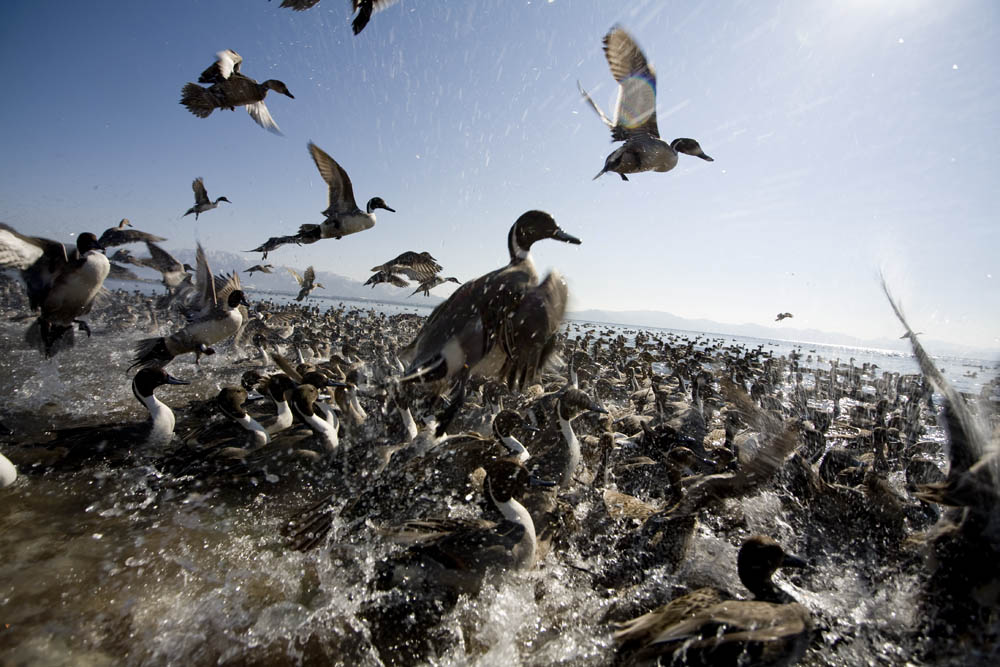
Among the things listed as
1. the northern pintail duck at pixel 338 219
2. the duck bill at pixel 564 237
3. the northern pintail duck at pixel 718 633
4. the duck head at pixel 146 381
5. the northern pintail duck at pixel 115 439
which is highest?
the northern pintail duck at pixel 338 219

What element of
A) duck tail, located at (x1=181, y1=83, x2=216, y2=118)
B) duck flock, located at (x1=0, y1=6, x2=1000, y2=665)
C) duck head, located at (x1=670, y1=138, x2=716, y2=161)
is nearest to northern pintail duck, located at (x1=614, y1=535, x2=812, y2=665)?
duck flock, located at (x1=0, y1=6, x2=1000, y2=665)

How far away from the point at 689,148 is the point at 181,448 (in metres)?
8.90

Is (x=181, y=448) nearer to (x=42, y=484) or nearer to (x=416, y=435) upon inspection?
(x=42, y=484)

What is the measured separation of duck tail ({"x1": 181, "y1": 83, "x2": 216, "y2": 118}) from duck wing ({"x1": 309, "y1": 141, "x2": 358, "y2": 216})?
62.7 inches

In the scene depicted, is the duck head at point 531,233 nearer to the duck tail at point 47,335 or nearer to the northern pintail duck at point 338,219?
the northern pintail duck at point 338,219

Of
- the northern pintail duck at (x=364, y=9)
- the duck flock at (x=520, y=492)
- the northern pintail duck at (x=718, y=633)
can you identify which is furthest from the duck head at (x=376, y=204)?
the northern pintail duck at (x=718, y=633)

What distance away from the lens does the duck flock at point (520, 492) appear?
9.10ft

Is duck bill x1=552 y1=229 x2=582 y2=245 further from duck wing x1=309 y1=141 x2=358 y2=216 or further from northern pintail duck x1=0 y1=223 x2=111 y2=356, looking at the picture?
northern pintail duck x1=0 y1=223 x2=111 y2=356

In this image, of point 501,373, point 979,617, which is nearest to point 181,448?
point 501,373

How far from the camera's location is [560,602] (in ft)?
12.1

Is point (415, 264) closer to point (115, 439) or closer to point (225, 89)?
point (225, 89)

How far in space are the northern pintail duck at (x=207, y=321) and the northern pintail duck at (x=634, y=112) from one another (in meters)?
7.12

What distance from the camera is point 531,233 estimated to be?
4.08m

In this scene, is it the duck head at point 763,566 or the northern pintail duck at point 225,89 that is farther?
the northern pintail duck at point 225,89
